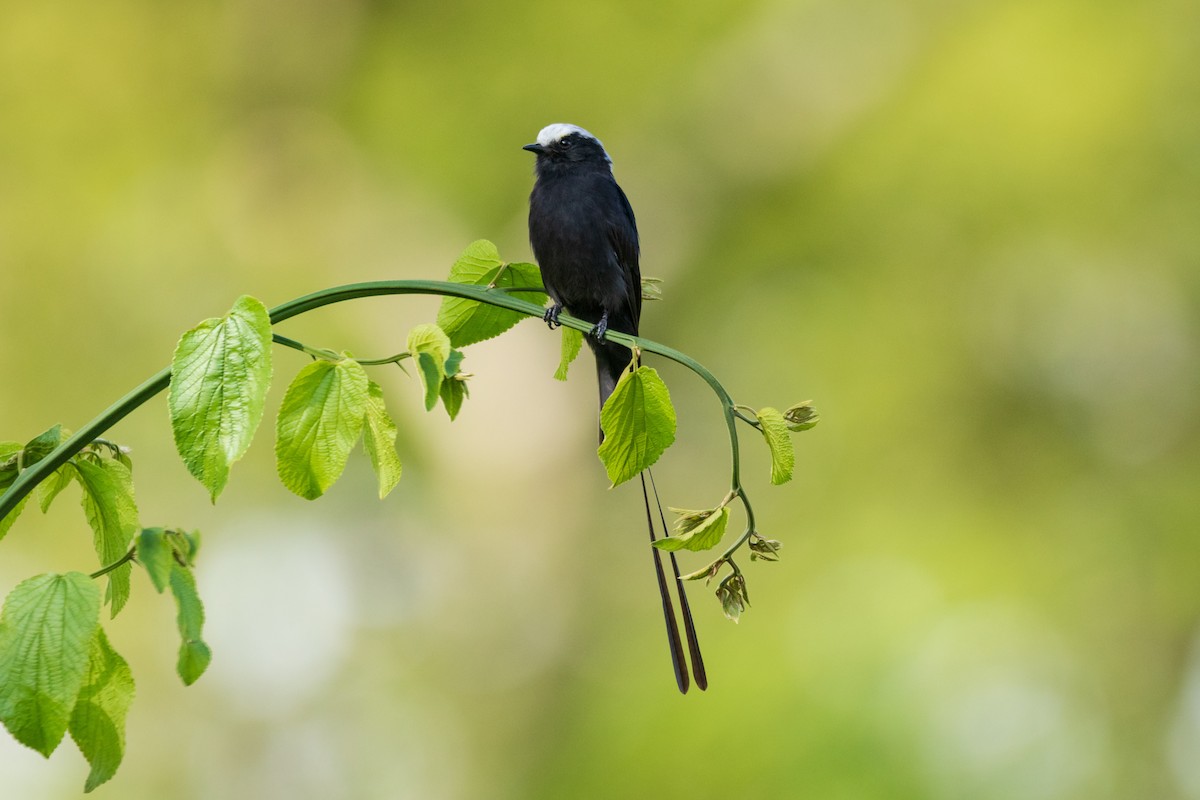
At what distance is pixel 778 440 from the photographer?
128 cm

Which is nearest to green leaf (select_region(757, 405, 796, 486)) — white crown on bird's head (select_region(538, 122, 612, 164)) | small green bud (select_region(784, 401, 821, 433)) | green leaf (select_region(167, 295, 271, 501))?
small green bud (select_region(784, 401, 821, 433))

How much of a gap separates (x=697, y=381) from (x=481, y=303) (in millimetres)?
6702

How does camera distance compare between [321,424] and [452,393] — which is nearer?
[321,424]

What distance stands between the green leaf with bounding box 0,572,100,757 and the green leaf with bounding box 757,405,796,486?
0.71 metres

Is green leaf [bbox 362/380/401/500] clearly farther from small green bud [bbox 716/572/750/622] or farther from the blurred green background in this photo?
the blurred green background

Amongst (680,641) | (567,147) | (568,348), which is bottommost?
(680,641)

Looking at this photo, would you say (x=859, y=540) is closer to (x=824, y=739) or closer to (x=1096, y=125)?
(x=824, y=739)

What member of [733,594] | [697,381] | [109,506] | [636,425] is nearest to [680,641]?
[733,594]

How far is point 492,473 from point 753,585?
212 cm

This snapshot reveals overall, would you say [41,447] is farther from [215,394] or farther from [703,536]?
[703,536]

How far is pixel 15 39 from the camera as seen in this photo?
30.3 ft

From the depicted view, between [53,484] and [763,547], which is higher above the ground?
[53,484]

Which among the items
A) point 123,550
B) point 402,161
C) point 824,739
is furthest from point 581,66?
point 123,550

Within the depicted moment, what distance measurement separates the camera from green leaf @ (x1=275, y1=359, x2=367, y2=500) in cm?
111
